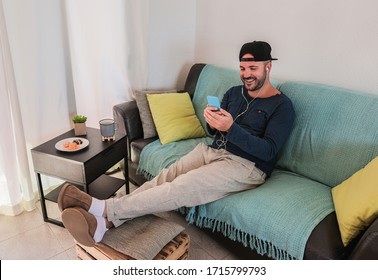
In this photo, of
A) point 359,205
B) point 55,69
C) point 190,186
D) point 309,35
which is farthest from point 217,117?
point 55,69

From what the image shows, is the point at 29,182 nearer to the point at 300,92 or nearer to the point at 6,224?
the point at 6,224

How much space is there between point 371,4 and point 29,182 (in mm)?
2163

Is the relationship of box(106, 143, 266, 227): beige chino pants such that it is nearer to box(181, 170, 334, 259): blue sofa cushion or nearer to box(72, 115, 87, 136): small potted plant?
box(181, 170, 334, 259): blue sofa cushion

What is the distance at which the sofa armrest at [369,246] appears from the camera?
0.98 meters

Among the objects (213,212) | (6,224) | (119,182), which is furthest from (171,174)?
(6,224)

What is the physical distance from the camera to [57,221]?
5.69 feet

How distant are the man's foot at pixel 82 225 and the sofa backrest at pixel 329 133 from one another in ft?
3.50

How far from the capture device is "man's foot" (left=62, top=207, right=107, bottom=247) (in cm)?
119

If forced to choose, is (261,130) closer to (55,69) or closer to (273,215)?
(273,215)

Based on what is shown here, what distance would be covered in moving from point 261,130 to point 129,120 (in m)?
0.87

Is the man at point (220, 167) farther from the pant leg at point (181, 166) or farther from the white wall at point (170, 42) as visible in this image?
the white wall at point (170, 42)

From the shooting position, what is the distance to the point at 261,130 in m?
1.55

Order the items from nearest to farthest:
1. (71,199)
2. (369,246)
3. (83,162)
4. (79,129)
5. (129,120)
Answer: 1. (369,246)
2. (71,199)
3. (83,162)
4. (79,129)
5. (129,120)
